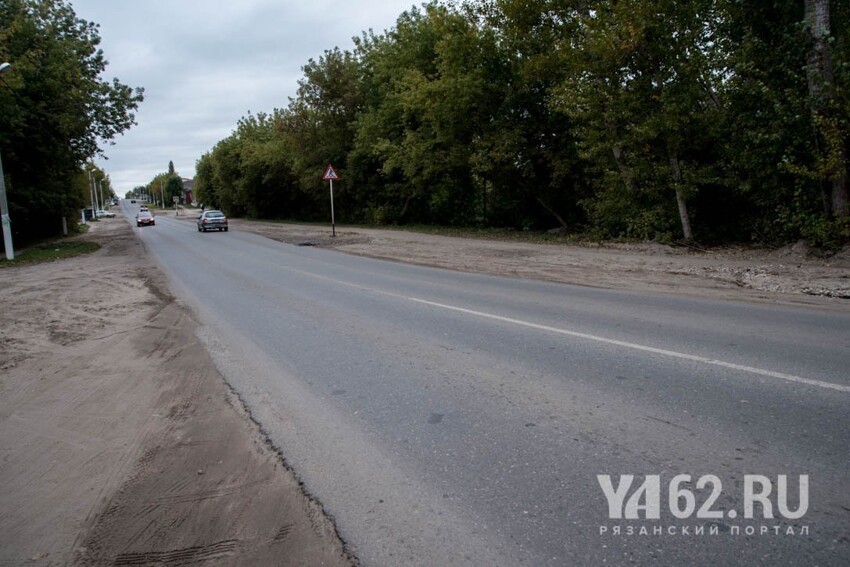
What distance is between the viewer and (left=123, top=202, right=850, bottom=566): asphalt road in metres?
2.64

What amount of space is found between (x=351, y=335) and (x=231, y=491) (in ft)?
12.2

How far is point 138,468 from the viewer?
11.8ft

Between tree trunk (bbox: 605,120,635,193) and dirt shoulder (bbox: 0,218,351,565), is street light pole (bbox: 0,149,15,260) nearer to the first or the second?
dirt shoulder (bbox: 0,218,351,565)

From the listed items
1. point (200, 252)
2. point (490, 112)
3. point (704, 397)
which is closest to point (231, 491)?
point (704, 397)

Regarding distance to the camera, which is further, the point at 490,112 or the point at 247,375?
the point at 490,112

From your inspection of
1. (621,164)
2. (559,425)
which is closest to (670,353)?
(559,425)

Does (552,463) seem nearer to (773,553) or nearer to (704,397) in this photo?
(773,553)

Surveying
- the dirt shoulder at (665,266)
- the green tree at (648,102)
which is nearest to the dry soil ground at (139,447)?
the dirt shoulder at (665,266)

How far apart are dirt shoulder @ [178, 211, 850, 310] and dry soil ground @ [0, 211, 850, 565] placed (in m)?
0.11

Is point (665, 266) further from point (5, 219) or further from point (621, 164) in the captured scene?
point (5, 219)

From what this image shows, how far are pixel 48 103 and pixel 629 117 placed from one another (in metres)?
25.3

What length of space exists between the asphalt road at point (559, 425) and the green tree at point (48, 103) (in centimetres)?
2127

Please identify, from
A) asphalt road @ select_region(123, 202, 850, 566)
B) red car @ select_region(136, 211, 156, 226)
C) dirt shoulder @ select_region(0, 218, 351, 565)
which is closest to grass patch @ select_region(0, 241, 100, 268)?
dirt shoulder @ select_region(0, 218, 351, 565)

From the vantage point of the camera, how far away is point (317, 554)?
2592 mm
